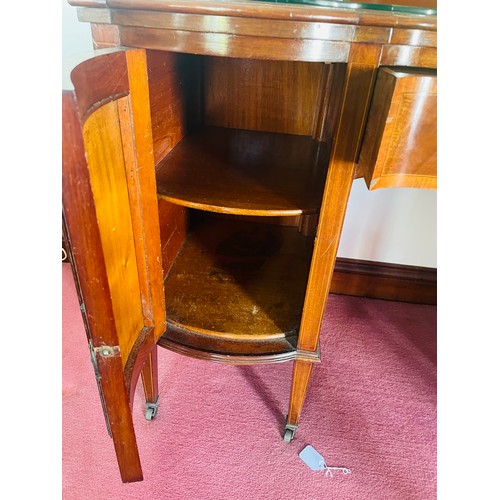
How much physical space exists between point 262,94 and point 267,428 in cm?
73

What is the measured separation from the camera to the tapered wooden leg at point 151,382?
32.9 inches

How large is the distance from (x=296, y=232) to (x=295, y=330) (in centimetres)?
34

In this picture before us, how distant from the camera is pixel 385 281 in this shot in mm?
1273

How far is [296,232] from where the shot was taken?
3.37ft

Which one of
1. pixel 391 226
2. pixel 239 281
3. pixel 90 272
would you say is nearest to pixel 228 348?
pixel 239 281

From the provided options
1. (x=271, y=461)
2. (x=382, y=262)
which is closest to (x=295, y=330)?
(x=271, y=461)

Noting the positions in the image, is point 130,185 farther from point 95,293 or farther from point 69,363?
point 69,363

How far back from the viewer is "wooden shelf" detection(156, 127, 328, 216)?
61 centimetres

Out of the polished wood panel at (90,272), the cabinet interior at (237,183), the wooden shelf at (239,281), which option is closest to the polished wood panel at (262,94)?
the cabinet interior at (237,183)

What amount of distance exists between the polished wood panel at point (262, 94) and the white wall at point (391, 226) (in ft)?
1.13

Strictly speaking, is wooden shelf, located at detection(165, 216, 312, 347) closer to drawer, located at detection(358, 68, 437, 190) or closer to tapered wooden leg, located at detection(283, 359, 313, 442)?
tapered wooden leg, located at detection(283, 359, 313, 442)

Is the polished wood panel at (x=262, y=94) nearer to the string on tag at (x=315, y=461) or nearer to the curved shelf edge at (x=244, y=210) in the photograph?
the curved shelf edge at (x=244, y=210)

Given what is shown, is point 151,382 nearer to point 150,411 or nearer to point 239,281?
point 150,411

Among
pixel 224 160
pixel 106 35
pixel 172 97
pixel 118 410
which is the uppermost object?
pixel 106 35
